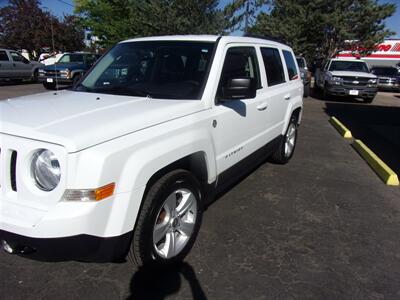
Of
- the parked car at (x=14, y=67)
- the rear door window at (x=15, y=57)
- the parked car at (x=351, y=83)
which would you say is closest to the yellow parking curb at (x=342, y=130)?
the parked car at (x=351, y=83)

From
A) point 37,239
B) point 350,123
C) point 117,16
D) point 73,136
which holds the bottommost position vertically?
point 350,123

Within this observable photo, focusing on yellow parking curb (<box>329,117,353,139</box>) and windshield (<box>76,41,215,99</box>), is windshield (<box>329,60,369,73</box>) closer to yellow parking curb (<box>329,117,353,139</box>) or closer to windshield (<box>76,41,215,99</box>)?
yellow parking curb (<box>329,117,353,139</box>)

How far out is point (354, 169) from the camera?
6145 millimetres

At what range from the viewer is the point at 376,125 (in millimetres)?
10703

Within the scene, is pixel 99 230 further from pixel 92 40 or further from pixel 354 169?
pixel 92 40

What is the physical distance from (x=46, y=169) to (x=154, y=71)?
5.76ft

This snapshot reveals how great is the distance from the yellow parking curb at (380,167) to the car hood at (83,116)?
367 centimetres

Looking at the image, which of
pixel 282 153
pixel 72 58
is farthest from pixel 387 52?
pixel 282 153

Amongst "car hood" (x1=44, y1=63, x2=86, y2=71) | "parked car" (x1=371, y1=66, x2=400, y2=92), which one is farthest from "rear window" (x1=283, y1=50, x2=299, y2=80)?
"parked car" (x1=371, y1=66, x2=400, y2=92)

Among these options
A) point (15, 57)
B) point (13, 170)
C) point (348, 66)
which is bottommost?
point (348, 66)

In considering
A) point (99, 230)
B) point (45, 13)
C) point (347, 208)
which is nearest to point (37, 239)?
point (99, 230)

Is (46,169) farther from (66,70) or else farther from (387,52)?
(387,52)

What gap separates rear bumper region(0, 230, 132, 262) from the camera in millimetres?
2205

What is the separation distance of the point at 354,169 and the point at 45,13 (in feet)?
123
